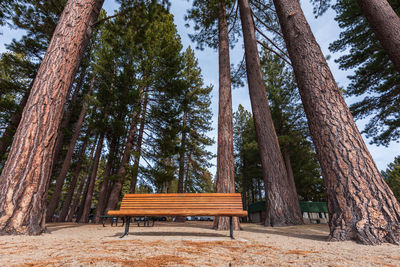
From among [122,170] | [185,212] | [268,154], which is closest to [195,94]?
[122,170]

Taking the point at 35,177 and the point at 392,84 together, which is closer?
the point at 35,177

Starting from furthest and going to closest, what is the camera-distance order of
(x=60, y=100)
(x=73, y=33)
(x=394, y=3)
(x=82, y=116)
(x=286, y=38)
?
(x=82, y=116) < (x=394, y=3) < (x=286, y=38) < (x=73, y=33) < (x=60, y=100)

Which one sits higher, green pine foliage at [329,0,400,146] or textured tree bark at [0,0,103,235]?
green pine foliage at [329,0,400,146]

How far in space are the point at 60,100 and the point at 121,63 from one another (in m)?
7.49

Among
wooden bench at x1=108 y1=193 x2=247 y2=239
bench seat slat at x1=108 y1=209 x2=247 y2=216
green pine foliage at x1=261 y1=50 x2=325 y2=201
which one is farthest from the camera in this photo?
green pine foliage at x1=261 y1=50 x2=325 y2=201

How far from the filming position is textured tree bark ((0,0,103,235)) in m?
3.14

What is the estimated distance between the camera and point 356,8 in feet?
27.3

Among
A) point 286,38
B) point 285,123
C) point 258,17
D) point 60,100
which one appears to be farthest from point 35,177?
point 285,123

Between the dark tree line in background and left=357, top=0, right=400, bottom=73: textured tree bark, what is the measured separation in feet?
0.08

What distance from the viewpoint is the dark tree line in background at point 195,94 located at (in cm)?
318

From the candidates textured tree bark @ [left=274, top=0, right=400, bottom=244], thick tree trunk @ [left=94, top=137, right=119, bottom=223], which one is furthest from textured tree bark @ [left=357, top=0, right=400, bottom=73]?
thick tree trunk @ [left=94, top=137, right=119, bottom=223]

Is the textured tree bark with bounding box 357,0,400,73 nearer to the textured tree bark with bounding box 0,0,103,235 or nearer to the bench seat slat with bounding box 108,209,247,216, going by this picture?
the bench seat slat with bounding box 108,209,247,216

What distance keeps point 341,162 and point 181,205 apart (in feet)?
9.86

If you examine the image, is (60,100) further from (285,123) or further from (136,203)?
(285,123)
